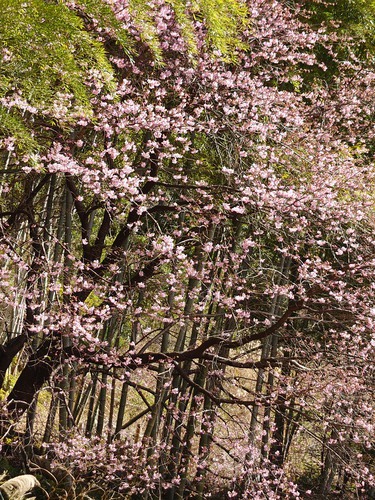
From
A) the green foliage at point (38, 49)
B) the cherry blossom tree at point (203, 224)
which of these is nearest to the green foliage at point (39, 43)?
the green foliage at point (38, 49)

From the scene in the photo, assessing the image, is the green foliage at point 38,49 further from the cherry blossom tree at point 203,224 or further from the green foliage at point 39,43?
the cherry blossom tree at point 203,224

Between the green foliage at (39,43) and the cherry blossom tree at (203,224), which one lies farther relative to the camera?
the cherry blossom tree at (203,224)

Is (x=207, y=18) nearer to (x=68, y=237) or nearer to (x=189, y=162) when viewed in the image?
(x=68, y=237)

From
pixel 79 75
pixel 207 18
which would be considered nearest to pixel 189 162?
Answer: pixel 207 18

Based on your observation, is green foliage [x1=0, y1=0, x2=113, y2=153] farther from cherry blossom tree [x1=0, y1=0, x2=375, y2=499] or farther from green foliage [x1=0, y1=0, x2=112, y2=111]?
cherry blossom tree [x1=0, y1=0, x2=375, y2=499]

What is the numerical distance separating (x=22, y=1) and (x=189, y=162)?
456 cm

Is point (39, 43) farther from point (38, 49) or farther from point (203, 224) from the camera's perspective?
point (203, 224)

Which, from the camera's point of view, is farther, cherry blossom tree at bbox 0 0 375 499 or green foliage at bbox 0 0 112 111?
cherry blossom tree at bbox 0 0 375 499

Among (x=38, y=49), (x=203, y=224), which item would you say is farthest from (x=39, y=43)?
(x=203, y=224)

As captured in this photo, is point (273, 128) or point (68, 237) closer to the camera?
point (273, 128)

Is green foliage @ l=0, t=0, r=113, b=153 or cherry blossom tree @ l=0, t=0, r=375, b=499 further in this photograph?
cherry blossom tree @ l=0, t=0, r=375, b=499

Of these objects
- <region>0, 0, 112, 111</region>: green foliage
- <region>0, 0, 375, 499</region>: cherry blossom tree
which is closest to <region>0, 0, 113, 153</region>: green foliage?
<region>0, 0, 112, 111</region>: green foliage

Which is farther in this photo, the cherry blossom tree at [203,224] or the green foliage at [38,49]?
the cherry blossom tree at [203,224]

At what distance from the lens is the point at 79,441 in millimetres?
6035
